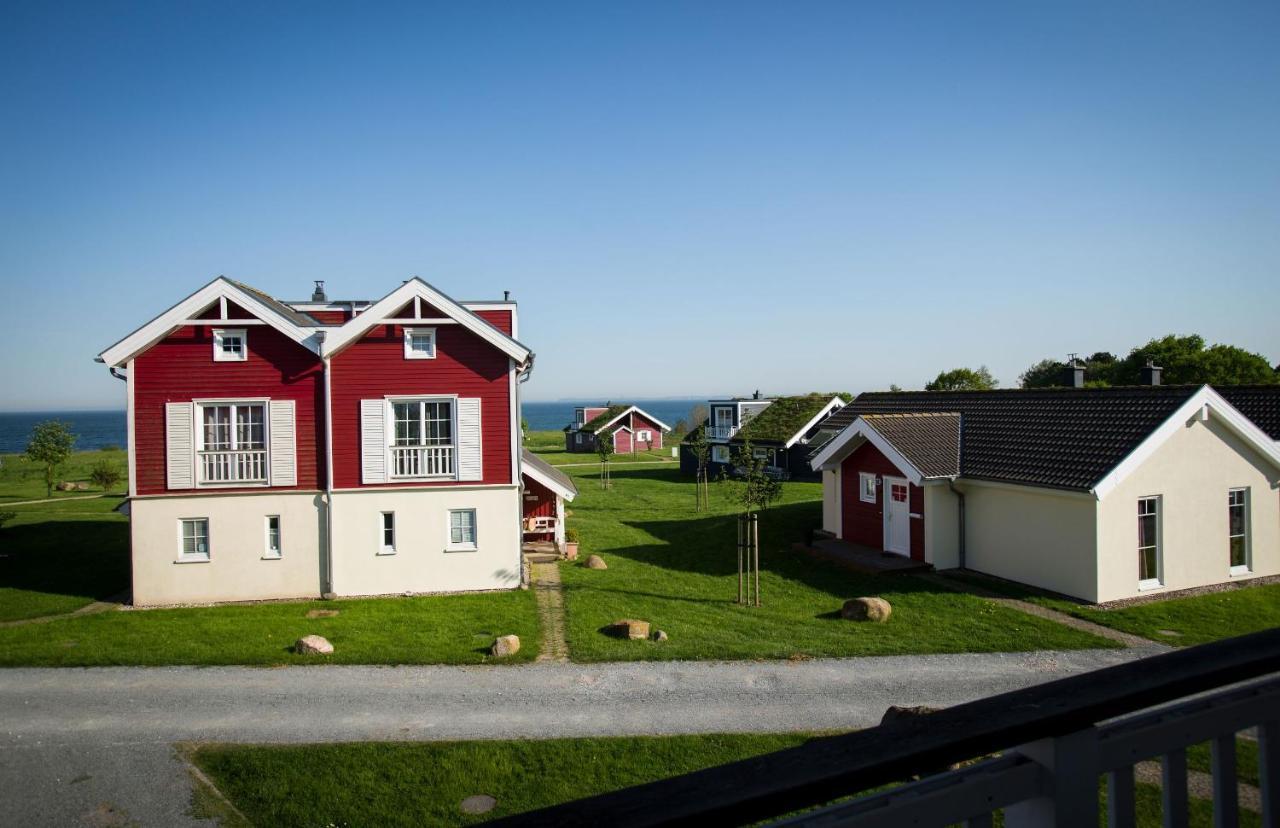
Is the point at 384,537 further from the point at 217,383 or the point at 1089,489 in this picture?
the point at 1089,489

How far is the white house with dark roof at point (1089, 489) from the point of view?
18125 millimetres

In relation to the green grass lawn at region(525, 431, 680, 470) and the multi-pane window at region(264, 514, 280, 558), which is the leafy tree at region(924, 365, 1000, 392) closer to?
the green grass lawn at region(525, 431, 680, 470)

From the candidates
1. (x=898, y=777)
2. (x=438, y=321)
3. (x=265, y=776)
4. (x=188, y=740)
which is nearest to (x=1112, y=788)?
(x=898, y=777)

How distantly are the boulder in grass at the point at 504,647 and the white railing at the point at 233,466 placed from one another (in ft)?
29.4

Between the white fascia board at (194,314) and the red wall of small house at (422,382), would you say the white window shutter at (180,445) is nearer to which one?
the white fascia board at (194,314)

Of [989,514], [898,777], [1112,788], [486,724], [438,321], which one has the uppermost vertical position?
[438,321]

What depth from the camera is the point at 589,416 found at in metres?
76.8

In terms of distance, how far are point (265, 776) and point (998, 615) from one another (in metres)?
14.5

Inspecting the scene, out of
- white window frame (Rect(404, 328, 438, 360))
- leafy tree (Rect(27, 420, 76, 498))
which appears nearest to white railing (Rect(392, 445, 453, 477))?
white window frame (Rect(404, 328, 438, 360))

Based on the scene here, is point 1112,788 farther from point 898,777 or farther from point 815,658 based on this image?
point 815,658

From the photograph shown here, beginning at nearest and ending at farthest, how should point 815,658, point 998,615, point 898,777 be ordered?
point 898,777, point 815,658, point 998,615

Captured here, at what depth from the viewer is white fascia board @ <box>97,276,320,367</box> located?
19.5m

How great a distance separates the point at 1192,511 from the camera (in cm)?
1911

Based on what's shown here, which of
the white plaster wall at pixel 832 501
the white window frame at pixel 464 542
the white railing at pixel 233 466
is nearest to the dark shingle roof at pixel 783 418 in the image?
the white plaster wall at pixel 832 501
